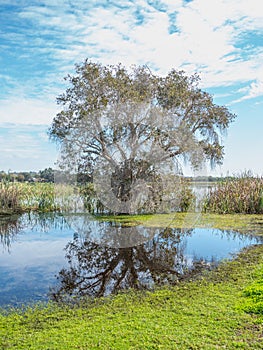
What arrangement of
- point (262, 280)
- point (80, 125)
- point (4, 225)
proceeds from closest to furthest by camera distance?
point (262, 280) → point (4, 225) → point (80, 125)

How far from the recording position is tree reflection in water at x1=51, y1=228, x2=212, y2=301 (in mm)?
4551

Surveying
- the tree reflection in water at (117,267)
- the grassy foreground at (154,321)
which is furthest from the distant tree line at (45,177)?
the grassy foreground at (154,321)

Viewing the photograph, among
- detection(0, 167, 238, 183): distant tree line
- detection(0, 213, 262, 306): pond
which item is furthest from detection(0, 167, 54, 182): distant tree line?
detection(0, 213, 262, 306): pond

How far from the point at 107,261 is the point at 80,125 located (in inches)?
217

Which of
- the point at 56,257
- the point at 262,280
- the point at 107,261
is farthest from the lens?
the point at 56,257

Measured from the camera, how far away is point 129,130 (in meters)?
10.6

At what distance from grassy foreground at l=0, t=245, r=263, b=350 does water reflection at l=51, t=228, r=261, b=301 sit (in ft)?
1.58

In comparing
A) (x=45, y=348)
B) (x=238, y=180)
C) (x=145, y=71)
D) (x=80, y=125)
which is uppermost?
(x=145, y=71)

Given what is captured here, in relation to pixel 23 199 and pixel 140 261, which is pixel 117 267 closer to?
pixel 140 261

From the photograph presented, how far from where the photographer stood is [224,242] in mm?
7316

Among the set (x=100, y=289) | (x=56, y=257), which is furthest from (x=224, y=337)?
(x=56, y=257)

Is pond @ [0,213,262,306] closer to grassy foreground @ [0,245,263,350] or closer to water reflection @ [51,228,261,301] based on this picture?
water reflection @ [51,228,261,301]

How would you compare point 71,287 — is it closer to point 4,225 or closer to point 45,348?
point 45,348

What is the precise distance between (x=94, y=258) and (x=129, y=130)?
5.32m
